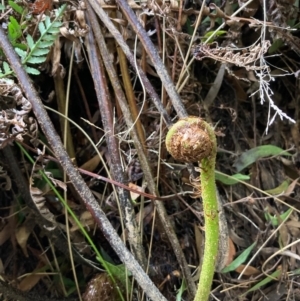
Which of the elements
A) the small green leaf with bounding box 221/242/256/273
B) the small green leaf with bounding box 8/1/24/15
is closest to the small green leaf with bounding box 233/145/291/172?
the small green leaf with bounding box 221/242/256/273

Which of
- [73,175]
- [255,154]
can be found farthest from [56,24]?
[255,154]

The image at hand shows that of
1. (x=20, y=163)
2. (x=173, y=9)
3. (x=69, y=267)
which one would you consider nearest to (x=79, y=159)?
(x=20, y=163)

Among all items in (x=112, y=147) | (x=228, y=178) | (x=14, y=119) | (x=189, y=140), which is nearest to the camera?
(x=189, y=140)

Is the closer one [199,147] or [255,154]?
[199,147]

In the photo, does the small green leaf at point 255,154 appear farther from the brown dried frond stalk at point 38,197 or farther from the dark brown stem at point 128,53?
the brown dried frond stalk at point 38,197

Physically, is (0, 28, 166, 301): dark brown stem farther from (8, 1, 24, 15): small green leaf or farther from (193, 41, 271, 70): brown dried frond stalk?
(193, 41, 271, 70): brown dried frond stalk

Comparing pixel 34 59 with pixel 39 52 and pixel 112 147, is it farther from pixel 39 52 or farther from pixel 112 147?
pixel 112 147
